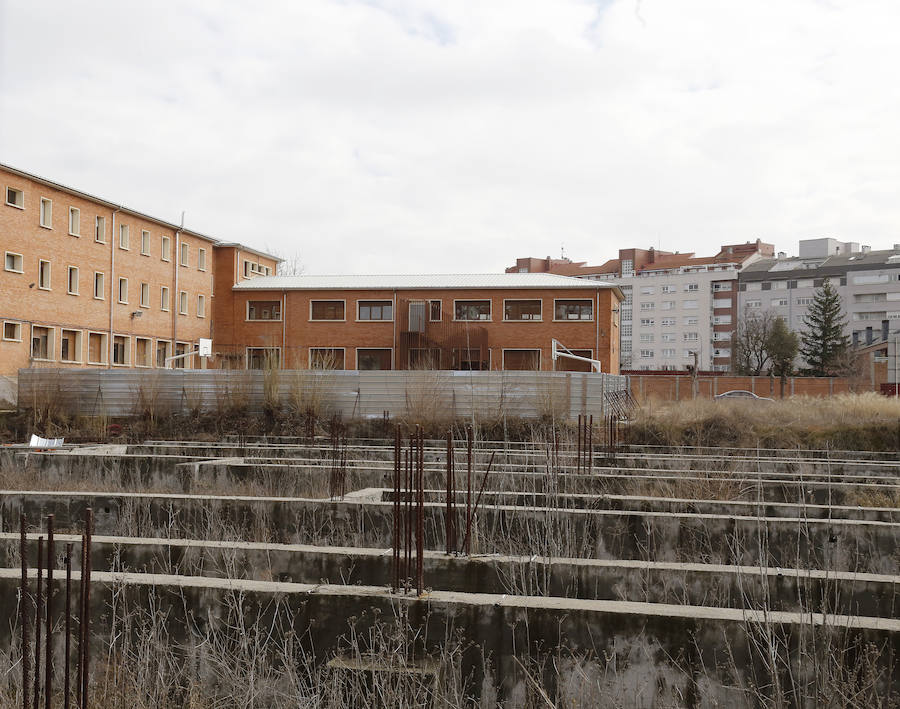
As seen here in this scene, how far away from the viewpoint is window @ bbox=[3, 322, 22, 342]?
36.4 metres

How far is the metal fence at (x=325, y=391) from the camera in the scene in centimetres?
2811

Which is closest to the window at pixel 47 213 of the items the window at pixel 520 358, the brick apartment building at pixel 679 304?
the window at pixel 520 358

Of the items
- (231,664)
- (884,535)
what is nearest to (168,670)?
(231,664)

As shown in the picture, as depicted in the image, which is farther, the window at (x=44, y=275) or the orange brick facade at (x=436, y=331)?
the orange brick facade at (x=436, y=331)

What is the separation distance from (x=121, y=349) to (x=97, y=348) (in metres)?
1.84

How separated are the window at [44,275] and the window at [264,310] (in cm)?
1259

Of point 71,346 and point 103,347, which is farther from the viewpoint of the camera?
point 103,347

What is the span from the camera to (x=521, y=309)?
46.7 meters

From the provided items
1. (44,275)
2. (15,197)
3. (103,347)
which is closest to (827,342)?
(103,347)

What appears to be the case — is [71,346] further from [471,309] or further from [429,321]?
[471,309]

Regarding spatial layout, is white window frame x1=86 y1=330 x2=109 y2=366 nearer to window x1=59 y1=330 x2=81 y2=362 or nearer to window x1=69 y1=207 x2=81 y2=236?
window x1=59 y1=330 x2=81 y2=362

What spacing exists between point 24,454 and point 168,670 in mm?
12321

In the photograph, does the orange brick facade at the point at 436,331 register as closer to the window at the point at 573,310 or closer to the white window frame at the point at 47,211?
the window at the point at 573,310

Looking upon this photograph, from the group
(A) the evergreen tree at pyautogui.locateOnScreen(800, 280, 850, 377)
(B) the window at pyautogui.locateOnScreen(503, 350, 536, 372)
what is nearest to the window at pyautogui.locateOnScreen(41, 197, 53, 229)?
(B) the window at pyautogui.locateOnScreen(503, 350, 536, 372)
